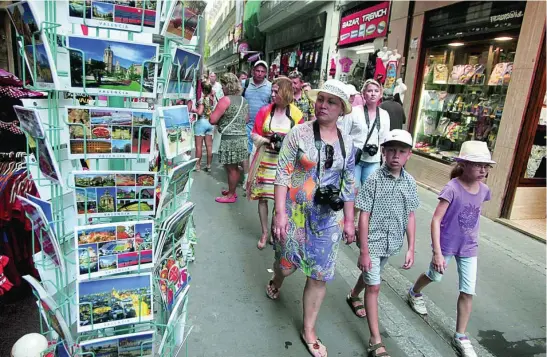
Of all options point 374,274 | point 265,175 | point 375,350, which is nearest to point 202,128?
point 265,175

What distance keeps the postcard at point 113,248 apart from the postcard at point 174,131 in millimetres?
341

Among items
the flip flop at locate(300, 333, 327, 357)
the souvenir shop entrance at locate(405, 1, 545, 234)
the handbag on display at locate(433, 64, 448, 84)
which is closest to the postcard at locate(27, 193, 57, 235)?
the flip flop at locate(300, 333, 327, 357)

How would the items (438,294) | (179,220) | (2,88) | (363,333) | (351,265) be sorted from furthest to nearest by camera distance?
(351,265) < (438,294) < (363,333) < (2,88) < (179,220)

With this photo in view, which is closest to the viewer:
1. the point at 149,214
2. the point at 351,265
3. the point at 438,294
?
the point at 149,214

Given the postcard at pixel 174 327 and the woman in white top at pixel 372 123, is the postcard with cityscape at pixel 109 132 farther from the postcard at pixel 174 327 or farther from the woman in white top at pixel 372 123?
the woman in white top at pixel 372 123

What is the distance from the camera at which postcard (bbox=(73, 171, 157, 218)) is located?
1.53 m

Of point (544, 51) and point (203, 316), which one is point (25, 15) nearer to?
point (203, 316)

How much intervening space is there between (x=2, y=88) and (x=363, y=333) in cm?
315

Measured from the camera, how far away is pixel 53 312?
1593mm

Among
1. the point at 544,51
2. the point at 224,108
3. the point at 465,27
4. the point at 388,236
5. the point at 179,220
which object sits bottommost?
the point at 388,236

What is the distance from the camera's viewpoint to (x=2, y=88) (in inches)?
103

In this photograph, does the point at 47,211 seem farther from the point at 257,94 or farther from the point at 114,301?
the point at 257,94

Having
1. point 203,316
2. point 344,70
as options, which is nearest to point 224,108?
point 203,316

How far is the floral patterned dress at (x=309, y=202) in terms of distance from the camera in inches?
99.0
